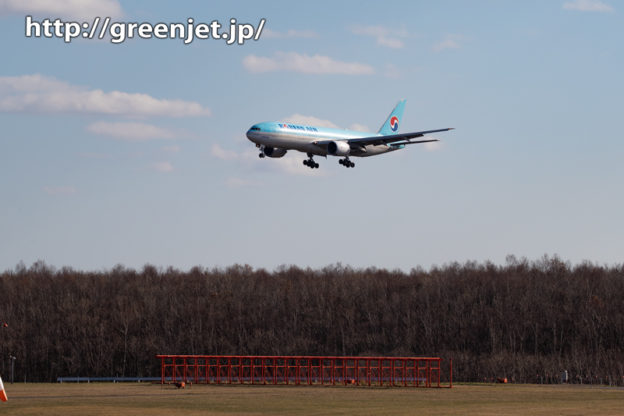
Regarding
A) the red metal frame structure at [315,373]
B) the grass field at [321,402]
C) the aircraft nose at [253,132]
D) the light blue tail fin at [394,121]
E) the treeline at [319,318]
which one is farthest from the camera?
the treeline at [319,318]

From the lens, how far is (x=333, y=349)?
401ft

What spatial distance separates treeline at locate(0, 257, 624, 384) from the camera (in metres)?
119

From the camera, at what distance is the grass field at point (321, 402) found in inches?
1387

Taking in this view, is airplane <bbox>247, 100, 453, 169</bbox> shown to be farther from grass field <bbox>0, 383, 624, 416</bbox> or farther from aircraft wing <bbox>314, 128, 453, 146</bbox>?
grass field <bbox>0, 383, 624, 416</bbox>

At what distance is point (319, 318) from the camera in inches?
5027

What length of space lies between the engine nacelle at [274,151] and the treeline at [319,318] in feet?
136

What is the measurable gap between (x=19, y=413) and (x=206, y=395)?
13373 millimetres

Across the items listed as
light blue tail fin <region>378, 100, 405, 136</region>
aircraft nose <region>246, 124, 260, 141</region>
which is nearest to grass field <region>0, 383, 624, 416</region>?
aircraft nose <region>246, 124, 260, 141</region>

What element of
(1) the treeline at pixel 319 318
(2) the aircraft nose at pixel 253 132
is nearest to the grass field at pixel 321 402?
(2) the aircraft nose at pixel 253 132

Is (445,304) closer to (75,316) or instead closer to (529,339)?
(529,339)

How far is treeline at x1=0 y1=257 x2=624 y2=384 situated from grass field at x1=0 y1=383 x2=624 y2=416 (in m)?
61.0

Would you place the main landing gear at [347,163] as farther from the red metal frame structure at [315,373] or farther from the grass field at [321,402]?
the grass field at [321,402]

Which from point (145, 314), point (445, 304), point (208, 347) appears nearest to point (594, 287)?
point (445, 304)

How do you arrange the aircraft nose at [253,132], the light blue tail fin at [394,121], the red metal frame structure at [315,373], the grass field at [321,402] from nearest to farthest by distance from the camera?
the grass field at [321,402] < the red metal frame structure at [315,373] < the aircraft nose at [253,132] < the light blue tail fin at [394,121]
